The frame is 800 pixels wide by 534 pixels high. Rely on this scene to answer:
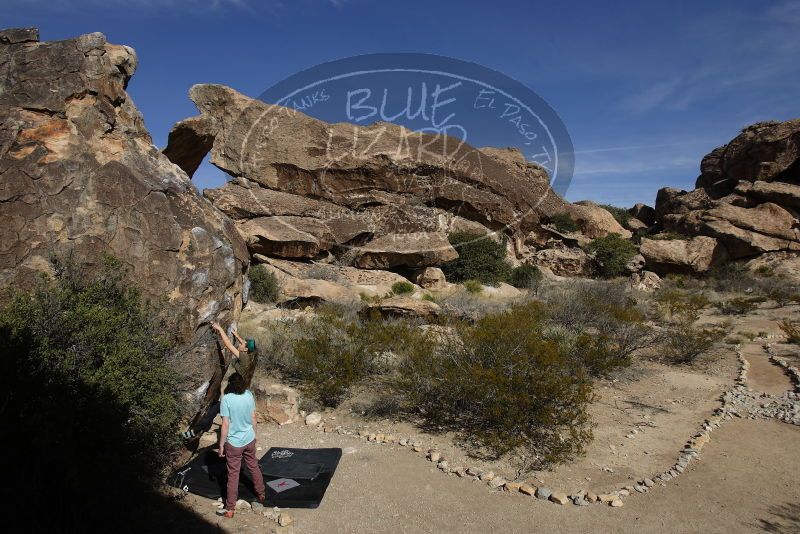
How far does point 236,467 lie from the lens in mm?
3803

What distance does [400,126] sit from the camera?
22688mm

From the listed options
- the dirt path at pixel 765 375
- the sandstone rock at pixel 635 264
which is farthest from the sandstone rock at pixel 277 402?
the sandstone rock at pixel 635 264

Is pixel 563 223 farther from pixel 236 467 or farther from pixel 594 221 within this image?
pixel 236 467

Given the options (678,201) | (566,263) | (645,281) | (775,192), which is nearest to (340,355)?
(645,281)

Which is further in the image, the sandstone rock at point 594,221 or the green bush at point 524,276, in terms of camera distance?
the sandstone rock at point 594,221

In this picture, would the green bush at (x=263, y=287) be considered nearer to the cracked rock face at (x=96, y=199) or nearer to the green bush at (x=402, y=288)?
the green bush at (x=402, y=288)

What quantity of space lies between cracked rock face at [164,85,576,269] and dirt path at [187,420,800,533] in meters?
13.6

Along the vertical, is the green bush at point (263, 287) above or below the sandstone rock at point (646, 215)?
below

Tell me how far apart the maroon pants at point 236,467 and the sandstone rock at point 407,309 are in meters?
7.32

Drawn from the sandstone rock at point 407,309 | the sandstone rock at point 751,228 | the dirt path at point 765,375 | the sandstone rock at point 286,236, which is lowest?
the dirt path at point 765,375

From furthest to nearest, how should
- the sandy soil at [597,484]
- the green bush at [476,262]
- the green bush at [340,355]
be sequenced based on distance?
the green bush at [476,262] < the green bush at [340,355] < the sandy soil at [597,484]

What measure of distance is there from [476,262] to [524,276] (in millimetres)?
2485

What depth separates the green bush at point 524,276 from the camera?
21120 millimetres

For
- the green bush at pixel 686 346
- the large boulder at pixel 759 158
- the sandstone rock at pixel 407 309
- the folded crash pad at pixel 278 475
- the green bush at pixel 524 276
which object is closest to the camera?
the folded crash pad at pixel 278 475
